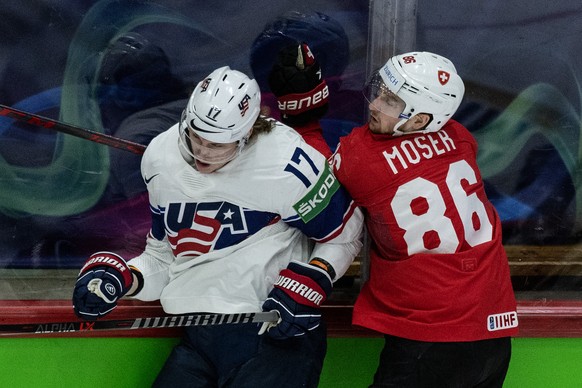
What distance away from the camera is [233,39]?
2746 millimetres

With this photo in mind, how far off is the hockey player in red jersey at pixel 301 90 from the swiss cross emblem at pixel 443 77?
1.24ft

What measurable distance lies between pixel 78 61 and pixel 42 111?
181 mm

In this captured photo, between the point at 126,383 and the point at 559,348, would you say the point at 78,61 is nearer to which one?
the point at 126,383

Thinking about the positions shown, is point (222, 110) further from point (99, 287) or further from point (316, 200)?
point (99, 287)

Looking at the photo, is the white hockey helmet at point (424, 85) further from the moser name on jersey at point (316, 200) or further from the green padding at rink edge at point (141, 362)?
the green padding at rink edge at point (141, 362)

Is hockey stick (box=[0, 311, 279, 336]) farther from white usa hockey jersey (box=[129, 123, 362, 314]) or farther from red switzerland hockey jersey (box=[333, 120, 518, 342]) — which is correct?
red switzerland hockey jersey (box=[333, 120, 518, 342])

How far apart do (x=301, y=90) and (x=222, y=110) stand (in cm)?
42

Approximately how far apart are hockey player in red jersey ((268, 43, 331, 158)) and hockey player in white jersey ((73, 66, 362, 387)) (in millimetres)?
206

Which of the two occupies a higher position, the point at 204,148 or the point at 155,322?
the point at 204,148

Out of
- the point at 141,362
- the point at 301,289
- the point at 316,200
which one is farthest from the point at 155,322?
the point at 316,200

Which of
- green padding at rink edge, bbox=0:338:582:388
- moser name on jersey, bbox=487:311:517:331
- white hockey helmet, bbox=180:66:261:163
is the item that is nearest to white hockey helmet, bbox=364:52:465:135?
white hockey helmet, bbox=180:66:261:163

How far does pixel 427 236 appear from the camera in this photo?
7.55 ft

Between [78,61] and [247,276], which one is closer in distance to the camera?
[247,276]

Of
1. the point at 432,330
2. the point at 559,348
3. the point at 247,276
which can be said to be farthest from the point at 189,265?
the point at 559,348
